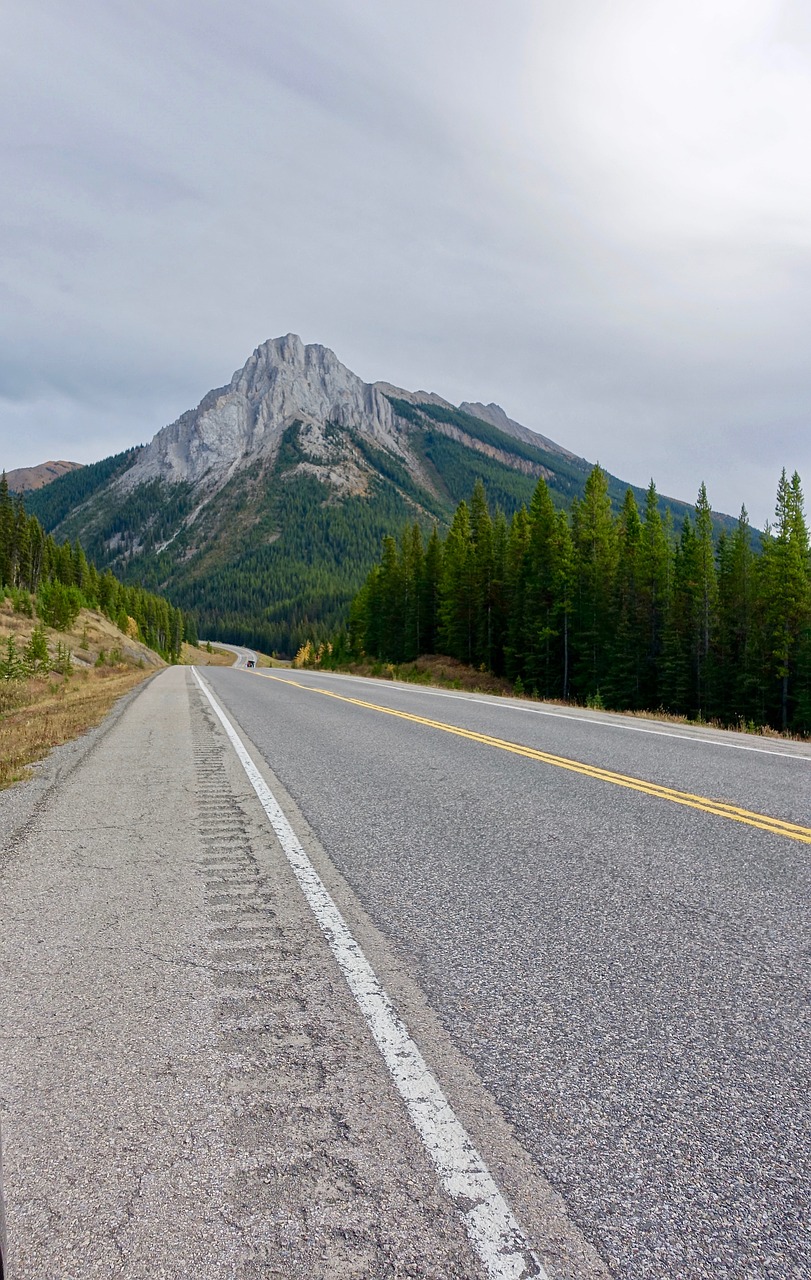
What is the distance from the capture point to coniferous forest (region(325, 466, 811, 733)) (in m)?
33.4

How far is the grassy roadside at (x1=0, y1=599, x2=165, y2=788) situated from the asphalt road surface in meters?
4.88

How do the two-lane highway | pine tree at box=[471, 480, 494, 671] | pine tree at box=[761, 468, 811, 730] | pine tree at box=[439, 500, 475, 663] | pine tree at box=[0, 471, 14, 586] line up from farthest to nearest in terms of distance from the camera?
pine tree at box=[0, 471, 14, 586] < pine tree at box=[439, 500, 475, 663] < pine tree at box=[471, 480, 494, 671] < pine tree at box=[761, 468, 811, 730] < the two-lane highway

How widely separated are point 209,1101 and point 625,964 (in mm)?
1957

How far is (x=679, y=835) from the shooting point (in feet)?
17.1

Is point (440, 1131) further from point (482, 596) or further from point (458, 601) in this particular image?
point (458, 601)

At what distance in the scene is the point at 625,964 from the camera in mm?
3242

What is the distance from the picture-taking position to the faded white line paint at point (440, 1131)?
1.67m

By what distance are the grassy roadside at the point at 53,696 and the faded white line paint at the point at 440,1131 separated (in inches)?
242

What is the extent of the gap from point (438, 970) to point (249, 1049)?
98cm

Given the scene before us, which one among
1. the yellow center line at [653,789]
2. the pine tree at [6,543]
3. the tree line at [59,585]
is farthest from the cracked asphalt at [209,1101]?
the pine tree at [6,543]

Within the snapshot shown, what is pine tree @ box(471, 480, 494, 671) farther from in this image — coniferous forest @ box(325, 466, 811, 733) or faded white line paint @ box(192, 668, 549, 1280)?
faded white line paint @ box(192, 668, 549, 1280)

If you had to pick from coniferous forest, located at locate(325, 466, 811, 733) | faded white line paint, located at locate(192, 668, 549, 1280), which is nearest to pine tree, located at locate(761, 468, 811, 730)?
coniferous forest, located at locate(325, 466, 811, 733)

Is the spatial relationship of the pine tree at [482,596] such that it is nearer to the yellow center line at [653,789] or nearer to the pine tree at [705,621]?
the pine tree at [705,621]

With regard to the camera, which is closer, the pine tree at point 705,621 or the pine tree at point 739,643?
the pine tree at point 739,643
